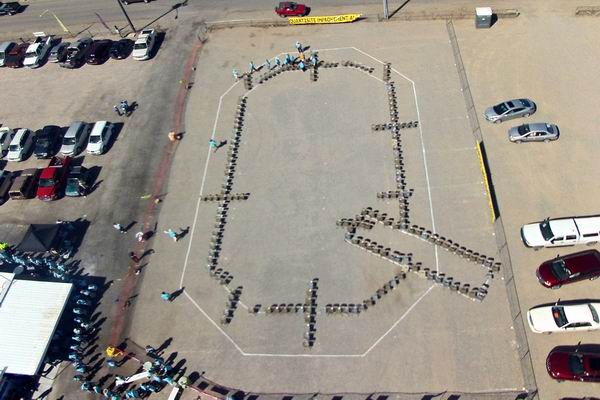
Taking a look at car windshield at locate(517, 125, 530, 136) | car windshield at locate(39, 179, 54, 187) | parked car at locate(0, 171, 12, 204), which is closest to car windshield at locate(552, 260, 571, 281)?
car windshield at locate(517, 125, 530, 136)

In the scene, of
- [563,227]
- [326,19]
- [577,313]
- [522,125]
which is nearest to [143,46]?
[326,19]

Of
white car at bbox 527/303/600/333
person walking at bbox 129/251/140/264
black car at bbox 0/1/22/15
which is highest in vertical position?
black car at bbox 0/1/22/15

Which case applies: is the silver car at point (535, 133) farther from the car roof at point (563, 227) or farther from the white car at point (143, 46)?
the white car at point (143, 46)

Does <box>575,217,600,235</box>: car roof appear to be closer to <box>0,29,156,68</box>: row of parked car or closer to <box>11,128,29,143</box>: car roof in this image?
<box>0,29,156,68</box>: row of parked car

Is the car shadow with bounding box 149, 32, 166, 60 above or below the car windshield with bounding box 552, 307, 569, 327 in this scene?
above

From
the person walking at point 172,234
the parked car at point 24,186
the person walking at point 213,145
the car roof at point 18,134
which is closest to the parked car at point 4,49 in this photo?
the car roof at point 18,134

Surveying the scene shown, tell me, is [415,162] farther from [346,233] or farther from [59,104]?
[59,104]
